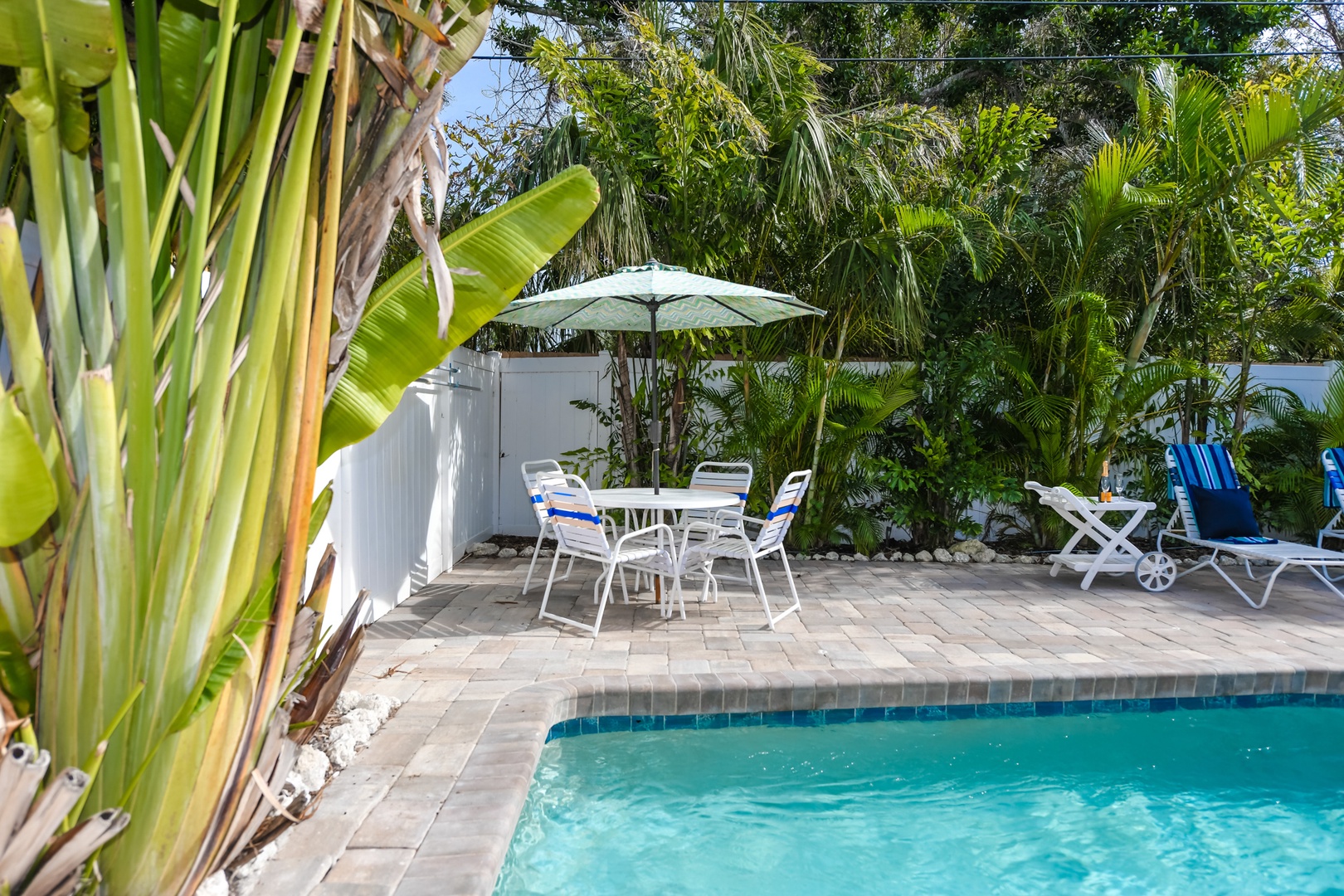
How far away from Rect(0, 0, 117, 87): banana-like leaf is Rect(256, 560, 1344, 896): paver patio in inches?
74.5

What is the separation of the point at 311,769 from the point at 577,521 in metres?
2.30

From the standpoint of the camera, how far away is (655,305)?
19.7 ft

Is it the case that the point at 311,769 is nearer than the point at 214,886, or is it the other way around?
the point at 214,886

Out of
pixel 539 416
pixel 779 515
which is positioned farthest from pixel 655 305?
pixel 539 416

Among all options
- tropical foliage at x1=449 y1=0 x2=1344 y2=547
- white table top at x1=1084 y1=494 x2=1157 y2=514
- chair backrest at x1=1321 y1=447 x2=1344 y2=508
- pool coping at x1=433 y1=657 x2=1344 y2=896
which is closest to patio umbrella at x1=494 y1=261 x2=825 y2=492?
tropical foliage at x1=449 y1=0 x2=1344 y2=547

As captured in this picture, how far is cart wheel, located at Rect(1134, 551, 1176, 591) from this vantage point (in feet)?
21.1

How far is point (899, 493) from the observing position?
7867 mm

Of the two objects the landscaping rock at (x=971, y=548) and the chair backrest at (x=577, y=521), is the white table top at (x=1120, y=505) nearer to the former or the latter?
the landscaping rock at (x=971, y=548)

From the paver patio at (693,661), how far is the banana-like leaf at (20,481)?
3.69ft

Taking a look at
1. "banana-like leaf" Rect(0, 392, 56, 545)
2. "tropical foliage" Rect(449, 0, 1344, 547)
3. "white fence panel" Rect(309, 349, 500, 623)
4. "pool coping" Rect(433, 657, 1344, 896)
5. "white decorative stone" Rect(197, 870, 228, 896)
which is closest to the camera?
"banana-like leaf" Rect(0, 392, 56, 545)

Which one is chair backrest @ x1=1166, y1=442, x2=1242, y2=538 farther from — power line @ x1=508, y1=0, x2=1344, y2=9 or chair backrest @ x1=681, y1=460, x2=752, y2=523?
power line @ x1=508, y1=0, x2=1344, y2=9

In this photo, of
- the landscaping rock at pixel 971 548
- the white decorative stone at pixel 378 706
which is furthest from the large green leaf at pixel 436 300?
the landscaping rock at pixel 971 548

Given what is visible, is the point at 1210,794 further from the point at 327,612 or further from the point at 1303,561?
the point at 327,612

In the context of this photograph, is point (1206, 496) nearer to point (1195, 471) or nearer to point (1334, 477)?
point (1195, 471)
